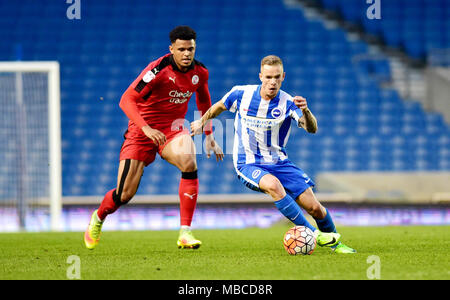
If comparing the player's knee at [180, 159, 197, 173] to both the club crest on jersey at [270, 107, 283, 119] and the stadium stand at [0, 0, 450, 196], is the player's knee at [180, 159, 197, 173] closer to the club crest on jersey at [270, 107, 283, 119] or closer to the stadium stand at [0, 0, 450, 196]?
the club crest on jersey at [270, 107, 283, 119]

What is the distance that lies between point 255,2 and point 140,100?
1052 cm

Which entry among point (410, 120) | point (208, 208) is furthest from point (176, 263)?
point (410, 120)

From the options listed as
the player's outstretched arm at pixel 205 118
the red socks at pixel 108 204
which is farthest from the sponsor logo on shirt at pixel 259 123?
the red socks at pixel 108 204

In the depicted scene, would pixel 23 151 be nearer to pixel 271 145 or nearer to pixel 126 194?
pixel 126 194

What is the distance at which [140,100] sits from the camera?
6.59 m

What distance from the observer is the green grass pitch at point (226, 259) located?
182 inches

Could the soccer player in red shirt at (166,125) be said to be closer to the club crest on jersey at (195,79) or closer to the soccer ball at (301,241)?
the club crest on jersey at (195,79)

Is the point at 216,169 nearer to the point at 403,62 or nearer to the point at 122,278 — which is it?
the point at 403,62

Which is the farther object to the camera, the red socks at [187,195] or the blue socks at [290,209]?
the red socks at [187,195]

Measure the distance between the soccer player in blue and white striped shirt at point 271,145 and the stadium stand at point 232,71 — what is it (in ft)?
25.6

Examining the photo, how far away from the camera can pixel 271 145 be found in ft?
20.4

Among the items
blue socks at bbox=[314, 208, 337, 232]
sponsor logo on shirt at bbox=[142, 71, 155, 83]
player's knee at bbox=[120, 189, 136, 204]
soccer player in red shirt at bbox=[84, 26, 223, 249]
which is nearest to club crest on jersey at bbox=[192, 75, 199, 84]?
soccer player in red shirt at bbox=[84, 26, 223, 249]

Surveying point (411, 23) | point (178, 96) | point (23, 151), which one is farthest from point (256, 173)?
point (411, 23)

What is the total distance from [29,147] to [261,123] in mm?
5958
